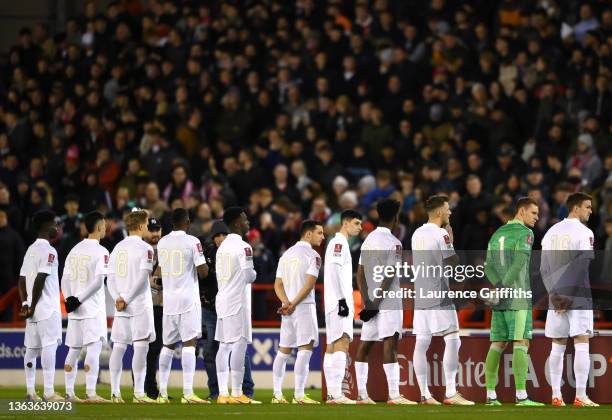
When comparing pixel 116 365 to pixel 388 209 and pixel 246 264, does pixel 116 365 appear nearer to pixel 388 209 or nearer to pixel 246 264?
pixel 246 264

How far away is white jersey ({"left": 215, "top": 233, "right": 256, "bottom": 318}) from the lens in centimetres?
1644

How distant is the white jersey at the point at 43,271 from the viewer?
1666cm

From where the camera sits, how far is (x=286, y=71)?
2595cm

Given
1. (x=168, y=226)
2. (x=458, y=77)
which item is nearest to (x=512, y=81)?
(x=458, y=77)

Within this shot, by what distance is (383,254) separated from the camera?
16.0 metres

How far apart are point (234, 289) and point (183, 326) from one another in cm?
73

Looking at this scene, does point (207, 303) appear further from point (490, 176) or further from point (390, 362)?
point (490, 176)

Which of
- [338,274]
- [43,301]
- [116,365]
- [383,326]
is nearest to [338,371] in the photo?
[383,326]

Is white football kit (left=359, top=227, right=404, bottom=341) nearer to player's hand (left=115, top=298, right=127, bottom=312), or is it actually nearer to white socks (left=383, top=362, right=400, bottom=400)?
white socks (left=383, top=362, right=400, bottom=400)

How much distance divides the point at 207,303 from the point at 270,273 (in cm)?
386

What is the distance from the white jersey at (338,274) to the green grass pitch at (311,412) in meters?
1.23

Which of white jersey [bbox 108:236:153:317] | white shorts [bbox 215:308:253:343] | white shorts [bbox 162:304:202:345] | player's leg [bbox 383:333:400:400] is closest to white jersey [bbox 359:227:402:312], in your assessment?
player's leg [bbox 383:333:400:400]

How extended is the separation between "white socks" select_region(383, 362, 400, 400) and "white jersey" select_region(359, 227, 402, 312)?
646mm

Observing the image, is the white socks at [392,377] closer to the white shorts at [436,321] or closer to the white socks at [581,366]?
the white shorts at [436,321]
